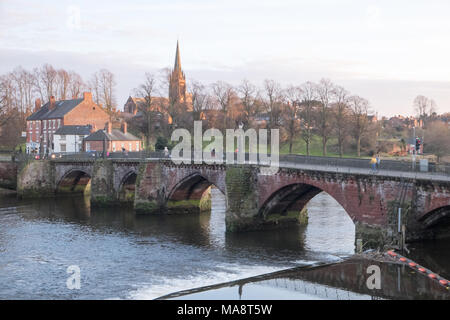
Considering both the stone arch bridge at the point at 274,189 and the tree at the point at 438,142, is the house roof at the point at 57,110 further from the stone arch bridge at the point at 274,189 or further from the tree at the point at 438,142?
the tree at the point at 438,142

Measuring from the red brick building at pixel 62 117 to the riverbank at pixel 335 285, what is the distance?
63287 millimetres

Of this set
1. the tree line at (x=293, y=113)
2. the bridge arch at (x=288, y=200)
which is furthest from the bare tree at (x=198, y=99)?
the bridge arch at (x=288, y=200)

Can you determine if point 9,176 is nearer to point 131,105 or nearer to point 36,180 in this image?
point 36,180

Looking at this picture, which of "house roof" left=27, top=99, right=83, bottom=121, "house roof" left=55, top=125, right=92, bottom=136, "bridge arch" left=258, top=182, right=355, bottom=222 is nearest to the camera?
"bridge arch" left=258, top=182, right=355, bottom=222

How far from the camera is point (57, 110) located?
89.6m

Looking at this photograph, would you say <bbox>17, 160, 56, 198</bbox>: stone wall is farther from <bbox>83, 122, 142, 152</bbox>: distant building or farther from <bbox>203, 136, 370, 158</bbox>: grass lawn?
<bbox>203, 136, 370, 158</bbox>: grass lawn

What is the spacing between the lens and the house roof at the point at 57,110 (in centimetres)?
8694

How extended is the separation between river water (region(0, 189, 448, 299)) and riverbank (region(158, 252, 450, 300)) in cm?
135

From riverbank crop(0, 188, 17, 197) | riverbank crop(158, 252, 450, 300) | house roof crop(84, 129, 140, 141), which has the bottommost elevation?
riverbank crop(158, 252, 450, 300)

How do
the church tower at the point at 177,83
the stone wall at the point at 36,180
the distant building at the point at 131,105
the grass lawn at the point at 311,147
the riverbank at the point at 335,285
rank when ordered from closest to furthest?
the riverbank at the point at 335,285
the stone wall at the point at 36,180
the grass lawn at the point at 311,147
the church tower at the point at 177,83
the distant building at the point at 131,105

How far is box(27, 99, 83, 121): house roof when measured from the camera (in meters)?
86.9

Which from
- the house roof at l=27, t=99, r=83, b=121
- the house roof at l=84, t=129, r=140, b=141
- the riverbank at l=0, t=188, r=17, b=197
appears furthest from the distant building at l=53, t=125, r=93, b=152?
the riverbank at l=0, t=188, r=17, b=197

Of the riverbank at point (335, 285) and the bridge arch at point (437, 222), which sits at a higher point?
the bridge arch at point (437, 222)
